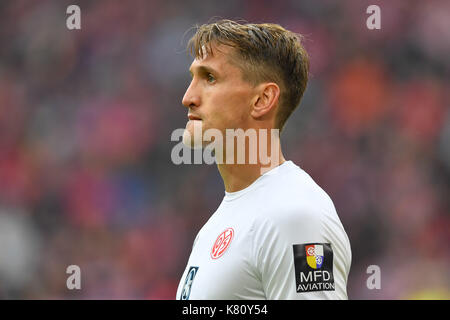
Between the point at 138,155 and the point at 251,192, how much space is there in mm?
4559

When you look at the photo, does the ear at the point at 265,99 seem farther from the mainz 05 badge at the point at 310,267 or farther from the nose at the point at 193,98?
the mainz 05 badge at the point at 310,267

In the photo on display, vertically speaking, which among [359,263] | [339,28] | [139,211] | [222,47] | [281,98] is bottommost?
[359,263]

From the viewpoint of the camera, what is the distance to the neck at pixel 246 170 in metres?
2.65

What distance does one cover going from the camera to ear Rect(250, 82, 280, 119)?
2.59 meters

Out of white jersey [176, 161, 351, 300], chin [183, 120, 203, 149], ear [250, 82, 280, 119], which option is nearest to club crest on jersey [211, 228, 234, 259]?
white jersey [176, 161, 351, 300]

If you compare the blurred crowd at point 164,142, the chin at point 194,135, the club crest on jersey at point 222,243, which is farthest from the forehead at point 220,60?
the blurred crowd at point 164,142

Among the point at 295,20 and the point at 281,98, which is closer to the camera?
the point at 281,98

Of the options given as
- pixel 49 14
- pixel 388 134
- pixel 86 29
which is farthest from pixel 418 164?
pixel 49 14

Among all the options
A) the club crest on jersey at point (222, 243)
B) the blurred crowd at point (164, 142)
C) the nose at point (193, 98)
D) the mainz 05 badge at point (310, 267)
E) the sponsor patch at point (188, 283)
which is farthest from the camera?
the blurred crowd at point (164, 142)

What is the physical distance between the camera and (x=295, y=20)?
7.26 metres

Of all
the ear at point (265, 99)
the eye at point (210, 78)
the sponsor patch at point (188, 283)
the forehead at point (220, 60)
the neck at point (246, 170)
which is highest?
the forehead at point (220, 60)

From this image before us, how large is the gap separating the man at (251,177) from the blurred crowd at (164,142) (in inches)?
→ 151

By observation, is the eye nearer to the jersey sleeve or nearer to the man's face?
the man's face
